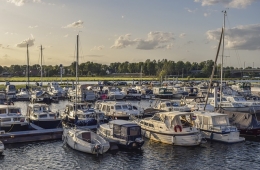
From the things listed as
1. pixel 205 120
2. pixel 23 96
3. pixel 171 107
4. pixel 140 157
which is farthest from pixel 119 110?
pixel 23 96

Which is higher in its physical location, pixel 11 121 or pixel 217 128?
pixel 11 121

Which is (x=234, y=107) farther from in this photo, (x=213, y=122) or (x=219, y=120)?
(x=213, y=122)

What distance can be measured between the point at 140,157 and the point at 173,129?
5.63 meters

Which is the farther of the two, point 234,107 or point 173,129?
point 234,107

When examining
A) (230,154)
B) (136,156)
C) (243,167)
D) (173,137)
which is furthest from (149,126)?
(243,167)

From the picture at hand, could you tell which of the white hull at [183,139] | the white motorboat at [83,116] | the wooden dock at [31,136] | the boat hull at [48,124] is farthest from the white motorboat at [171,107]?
the wooden dock at [31,136]

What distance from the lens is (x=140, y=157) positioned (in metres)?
34.4

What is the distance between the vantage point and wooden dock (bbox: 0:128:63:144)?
38.3 m

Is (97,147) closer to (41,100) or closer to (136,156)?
(136,156)

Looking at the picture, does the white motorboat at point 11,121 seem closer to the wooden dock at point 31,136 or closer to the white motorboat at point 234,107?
the wooden dock at point 31,136

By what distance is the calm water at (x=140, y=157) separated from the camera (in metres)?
32.0

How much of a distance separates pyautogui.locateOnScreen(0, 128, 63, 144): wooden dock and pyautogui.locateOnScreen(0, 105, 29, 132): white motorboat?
1.49 m

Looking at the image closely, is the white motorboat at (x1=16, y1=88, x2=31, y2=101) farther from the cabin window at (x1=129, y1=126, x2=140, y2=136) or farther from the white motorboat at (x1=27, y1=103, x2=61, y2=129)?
the cabin window at (x1=129, y1=126, x2=140, y2=136)

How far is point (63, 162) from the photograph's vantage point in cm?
3288
